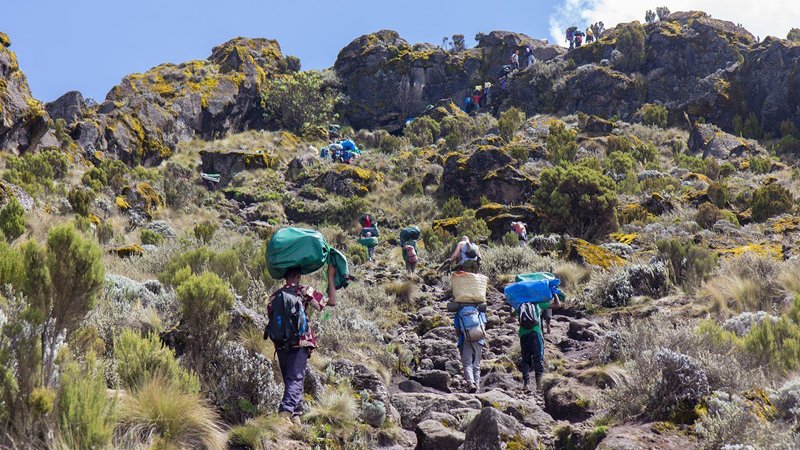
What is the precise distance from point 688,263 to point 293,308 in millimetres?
8260

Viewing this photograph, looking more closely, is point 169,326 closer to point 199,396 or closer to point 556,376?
point 199,396

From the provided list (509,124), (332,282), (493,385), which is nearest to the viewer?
(332,282)

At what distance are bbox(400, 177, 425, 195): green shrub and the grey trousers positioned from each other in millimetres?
19544

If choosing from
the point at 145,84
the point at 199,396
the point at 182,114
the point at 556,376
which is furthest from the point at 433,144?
the point at 199,396

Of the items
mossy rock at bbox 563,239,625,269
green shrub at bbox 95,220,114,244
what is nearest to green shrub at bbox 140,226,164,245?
green shrub at bbox 95,220,114,244

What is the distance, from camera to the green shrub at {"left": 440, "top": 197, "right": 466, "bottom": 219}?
21.9 meters

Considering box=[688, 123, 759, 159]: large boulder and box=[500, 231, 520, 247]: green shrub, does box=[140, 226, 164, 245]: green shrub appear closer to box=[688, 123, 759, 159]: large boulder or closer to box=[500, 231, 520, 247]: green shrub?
box=[500, 231, 520, 247]: green shrub

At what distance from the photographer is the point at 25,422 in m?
2.86

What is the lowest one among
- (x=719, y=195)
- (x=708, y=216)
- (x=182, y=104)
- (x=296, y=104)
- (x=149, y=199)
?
(x=708, y=216)

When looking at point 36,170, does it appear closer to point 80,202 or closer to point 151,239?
point 80,202

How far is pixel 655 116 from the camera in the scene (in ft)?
110

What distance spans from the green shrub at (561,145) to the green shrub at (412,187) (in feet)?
19.3

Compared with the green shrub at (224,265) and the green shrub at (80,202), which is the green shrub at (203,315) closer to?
the green shrub at (224,265)

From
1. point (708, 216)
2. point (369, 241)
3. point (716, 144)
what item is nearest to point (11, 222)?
point (369, 241)
